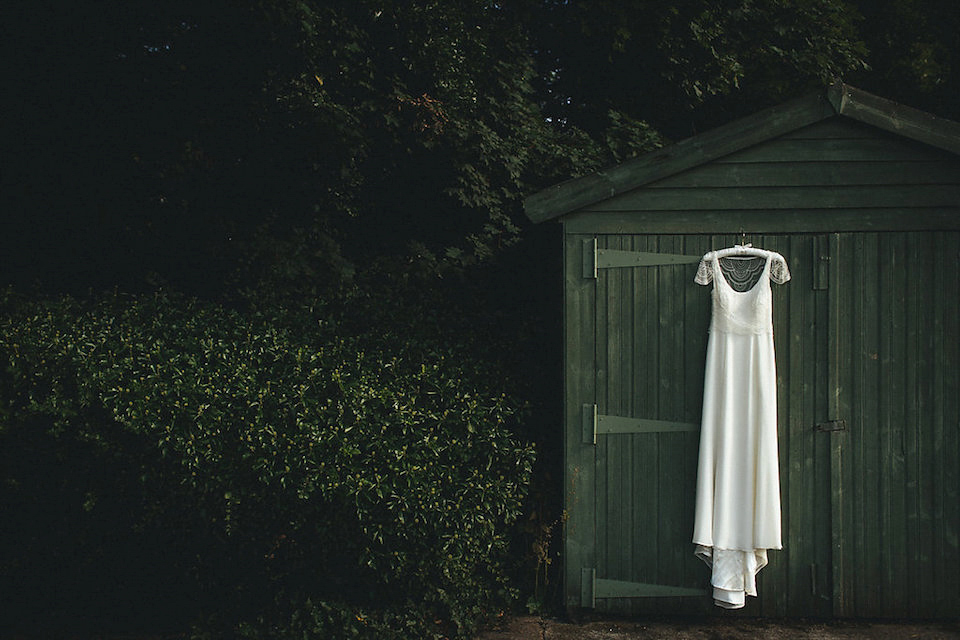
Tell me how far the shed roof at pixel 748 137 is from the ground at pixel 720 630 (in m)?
2.45

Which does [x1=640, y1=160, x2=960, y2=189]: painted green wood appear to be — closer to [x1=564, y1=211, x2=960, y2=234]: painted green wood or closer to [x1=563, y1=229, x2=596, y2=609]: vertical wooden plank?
[x1=564, y1=211, x2=960, y2=234]: painted green wood

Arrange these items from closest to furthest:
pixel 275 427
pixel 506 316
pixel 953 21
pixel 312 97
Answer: pixel 275 427, pixel 506 316, pixel 312 97, pixel 953 21

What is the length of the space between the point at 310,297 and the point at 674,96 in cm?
542

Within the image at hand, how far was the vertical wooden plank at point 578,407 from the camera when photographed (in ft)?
18.0

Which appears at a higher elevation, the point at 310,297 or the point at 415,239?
the point at 415,239

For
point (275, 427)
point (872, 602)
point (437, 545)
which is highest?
point (275, 427)

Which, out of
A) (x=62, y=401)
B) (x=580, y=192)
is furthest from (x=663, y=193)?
(x=62, y=401)

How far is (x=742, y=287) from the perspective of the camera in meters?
5.34

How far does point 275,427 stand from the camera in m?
5.00

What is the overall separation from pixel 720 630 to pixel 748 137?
2902 millimetres

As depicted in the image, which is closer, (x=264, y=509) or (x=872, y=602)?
(x=264, y=509)

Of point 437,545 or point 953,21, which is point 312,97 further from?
point 953,21

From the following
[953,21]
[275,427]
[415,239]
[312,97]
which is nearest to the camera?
[275,427]

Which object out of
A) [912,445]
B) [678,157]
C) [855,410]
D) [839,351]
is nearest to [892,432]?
[912,445]
